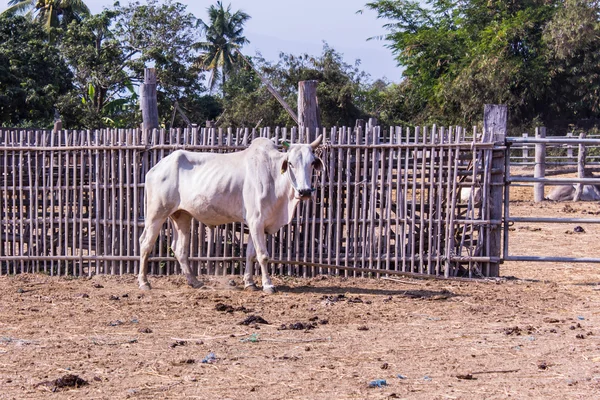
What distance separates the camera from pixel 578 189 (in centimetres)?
2055

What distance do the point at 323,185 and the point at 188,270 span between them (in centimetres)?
186

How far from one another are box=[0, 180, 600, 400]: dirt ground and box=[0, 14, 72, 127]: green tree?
15400 mm

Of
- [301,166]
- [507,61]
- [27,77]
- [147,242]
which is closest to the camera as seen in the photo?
[301,166]

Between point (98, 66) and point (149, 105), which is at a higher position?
point (98, 66)

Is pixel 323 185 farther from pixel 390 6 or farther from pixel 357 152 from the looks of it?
pixel 390 6

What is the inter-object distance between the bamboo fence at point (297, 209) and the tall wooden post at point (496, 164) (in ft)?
0.27

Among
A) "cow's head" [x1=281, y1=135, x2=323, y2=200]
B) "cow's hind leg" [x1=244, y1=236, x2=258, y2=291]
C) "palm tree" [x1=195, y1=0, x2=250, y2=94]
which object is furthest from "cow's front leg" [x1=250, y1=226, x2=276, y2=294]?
"palm tree" [x1=195, y1=0, x2=250, y2=94]

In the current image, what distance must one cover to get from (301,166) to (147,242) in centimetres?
207

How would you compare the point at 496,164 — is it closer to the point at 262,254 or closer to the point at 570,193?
the point at 262,254

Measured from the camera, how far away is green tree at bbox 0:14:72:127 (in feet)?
78.7

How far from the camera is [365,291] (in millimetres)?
8898

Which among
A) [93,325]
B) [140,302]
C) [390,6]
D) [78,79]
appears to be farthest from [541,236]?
[390,6]

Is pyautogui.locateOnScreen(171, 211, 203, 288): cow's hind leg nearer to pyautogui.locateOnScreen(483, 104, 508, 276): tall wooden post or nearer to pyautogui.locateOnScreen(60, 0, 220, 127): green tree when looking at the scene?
pyautogui.locateOnScreen(483, 104, 508, 276): tall wooden post

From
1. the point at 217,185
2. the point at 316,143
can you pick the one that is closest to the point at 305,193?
the point at 316,143
